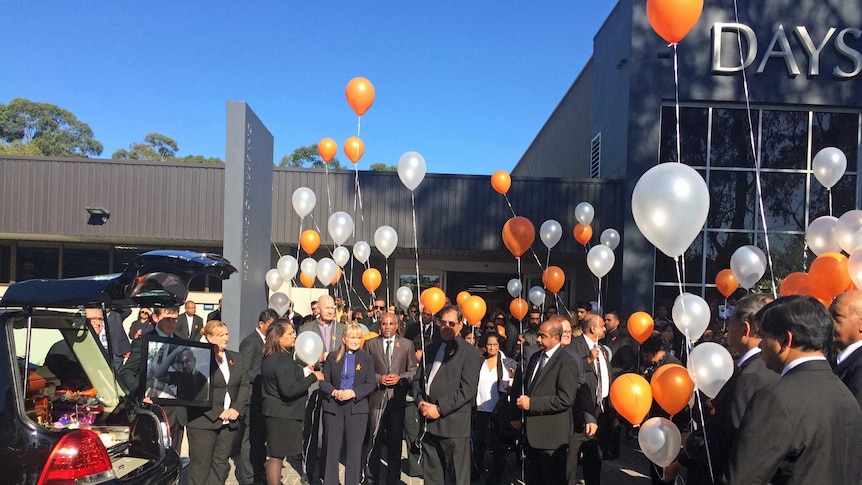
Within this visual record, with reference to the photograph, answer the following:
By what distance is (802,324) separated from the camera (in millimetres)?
2461

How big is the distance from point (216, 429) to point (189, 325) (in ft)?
15.0

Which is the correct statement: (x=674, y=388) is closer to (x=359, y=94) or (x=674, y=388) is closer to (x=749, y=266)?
(x=749, y=266)

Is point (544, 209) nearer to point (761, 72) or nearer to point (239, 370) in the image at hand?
point (761, 72)

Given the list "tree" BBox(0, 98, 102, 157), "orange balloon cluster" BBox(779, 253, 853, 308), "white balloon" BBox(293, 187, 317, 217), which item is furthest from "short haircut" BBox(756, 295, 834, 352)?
"tree" BBox(0, 98, 102, 157)

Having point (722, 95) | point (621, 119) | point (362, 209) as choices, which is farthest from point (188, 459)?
point (722, 95)

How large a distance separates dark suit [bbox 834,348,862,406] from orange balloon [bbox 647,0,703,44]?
128 inches

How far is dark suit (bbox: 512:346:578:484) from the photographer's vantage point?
195 inches

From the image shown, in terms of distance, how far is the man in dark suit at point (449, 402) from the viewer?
532 centimetres

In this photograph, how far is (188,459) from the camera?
4.89 meters

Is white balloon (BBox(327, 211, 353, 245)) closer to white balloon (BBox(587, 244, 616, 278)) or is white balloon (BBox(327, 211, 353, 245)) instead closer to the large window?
white balloon (BBox(587, 244, 616, 278))

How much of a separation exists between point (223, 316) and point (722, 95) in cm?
1197

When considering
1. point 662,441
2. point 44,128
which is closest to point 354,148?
point 662,441

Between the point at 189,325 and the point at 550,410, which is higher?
the point at 189,325

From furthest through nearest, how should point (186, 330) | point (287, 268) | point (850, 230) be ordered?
point (287, 268) < point (186, 330) < point (850, 230)
